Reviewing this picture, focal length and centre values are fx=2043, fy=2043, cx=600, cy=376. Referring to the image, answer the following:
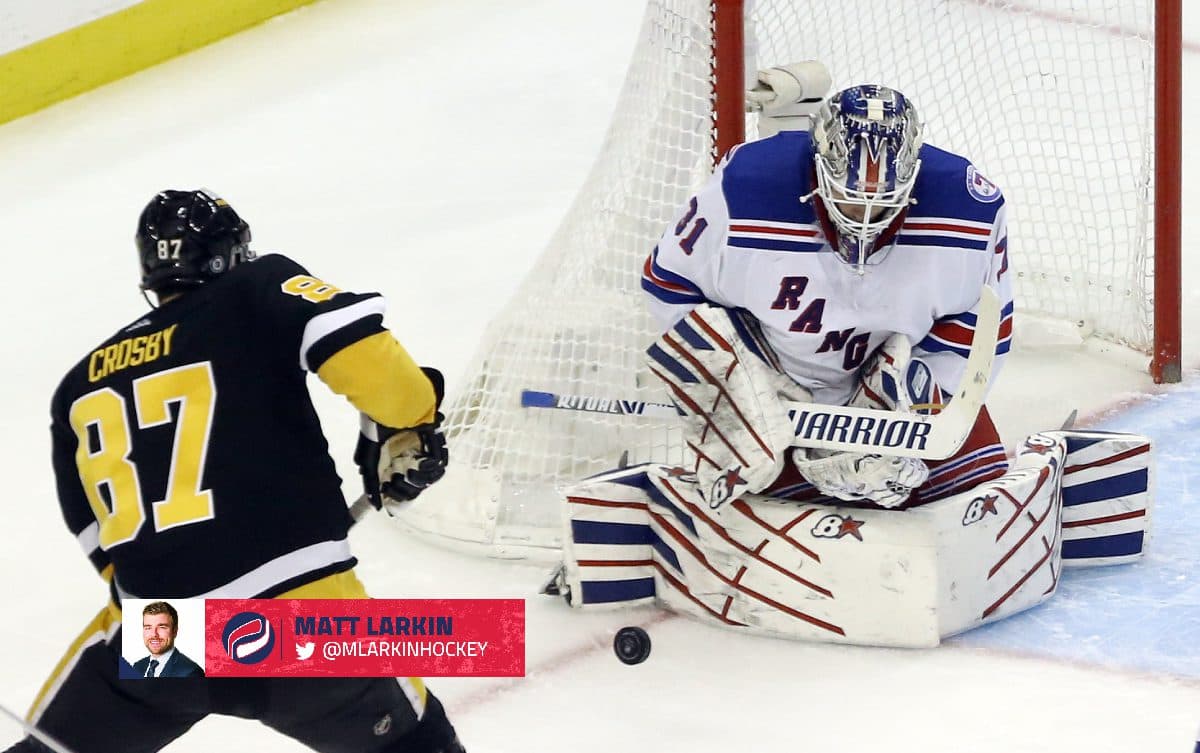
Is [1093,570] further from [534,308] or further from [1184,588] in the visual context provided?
[534,308]

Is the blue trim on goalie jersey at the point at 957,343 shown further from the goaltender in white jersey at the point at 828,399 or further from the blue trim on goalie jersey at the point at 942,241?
the blue trim on goalie jersey at the point at 942,241

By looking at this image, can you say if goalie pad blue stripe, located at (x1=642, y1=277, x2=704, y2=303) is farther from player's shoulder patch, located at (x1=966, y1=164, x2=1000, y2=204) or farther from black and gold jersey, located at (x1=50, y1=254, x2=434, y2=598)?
black and gold jersey, located at (x1=50, y1=254, x2=434, y2=598)

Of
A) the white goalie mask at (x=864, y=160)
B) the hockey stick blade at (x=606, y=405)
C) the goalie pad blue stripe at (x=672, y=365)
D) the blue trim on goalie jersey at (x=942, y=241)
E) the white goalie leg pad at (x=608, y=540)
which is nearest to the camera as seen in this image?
the white goalie mask at (x=864, y=160)

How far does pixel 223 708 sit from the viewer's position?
97.4 inches

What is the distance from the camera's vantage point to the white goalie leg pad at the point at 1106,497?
11.8 ft

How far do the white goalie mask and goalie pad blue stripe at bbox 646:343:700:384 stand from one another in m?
0.34

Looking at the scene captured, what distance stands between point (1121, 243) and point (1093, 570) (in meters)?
1.21

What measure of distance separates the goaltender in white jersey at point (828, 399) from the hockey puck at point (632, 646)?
0.56ft

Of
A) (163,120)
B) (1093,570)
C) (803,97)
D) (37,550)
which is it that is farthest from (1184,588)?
(163,120)

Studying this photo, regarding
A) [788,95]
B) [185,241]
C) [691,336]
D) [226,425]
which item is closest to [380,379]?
[226,425]

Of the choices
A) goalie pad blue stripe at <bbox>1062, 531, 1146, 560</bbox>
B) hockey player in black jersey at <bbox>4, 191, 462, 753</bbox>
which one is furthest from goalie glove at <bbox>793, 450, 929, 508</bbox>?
hockey player in black jersey at <bbox>4, 191, 462, 753</bbox>

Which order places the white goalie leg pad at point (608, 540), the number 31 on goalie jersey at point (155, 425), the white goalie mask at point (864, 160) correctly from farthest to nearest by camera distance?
the white goalie leg pad at point (608, 540) → the white goalie mask at point (864, 160) → the number 31 on goalie jersey at point (155, 425)

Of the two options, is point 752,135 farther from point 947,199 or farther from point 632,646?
point 632,646

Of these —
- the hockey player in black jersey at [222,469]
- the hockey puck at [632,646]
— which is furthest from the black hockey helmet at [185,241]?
the hockey puck at [632,646]
